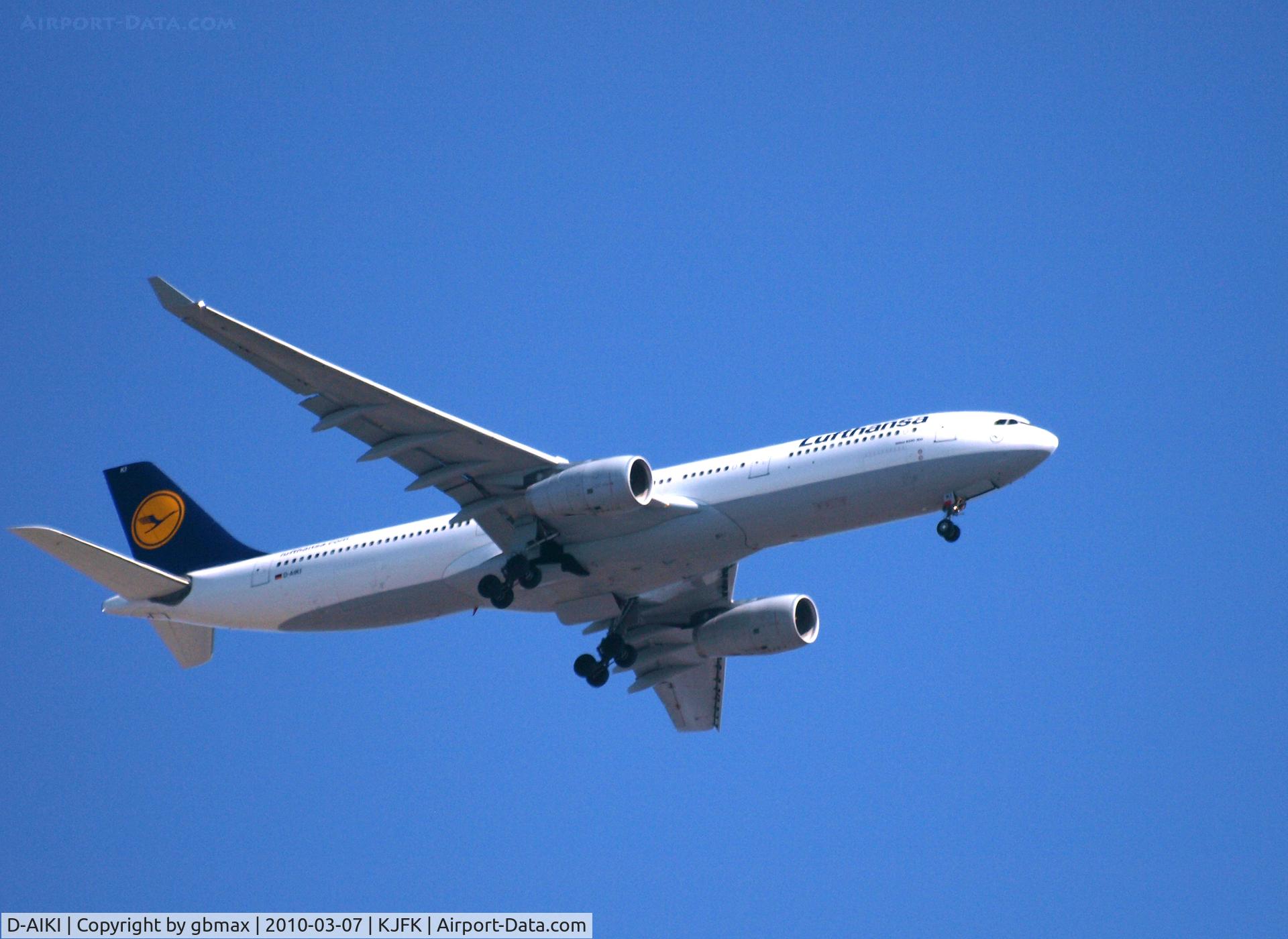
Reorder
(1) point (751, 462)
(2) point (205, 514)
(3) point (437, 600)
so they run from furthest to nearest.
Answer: (2) point (205, 514), (3) point (437, 600), (1) point (751, 462)

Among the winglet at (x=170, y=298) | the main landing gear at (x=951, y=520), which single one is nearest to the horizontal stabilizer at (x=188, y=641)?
the winglet at (x=170, y=298)

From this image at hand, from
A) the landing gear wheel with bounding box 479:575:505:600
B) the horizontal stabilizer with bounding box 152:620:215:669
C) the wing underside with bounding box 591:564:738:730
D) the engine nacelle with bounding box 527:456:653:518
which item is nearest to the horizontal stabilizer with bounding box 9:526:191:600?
the horizontal stabilizer with bounding box 152:620:215:669

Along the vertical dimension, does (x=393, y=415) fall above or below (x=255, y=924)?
above

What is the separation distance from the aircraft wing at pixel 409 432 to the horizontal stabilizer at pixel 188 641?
10.6 m

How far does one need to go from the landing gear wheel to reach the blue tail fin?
799 cm

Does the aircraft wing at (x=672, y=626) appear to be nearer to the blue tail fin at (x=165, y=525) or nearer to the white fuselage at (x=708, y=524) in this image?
the white fuselage at (x=708, y=524)

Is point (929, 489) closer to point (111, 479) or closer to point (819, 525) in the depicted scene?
point (819, 525)

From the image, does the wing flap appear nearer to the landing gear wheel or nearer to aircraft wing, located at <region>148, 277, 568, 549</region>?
the landing gear wheel

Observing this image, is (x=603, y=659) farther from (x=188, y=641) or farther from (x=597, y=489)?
(x=188, y=641)

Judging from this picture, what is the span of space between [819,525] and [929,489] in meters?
2.54

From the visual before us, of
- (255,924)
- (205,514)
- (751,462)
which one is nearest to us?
(255,924)

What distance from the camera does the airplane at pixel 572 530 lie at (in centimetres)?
3353

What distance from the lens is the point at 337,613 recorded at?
38219 mm

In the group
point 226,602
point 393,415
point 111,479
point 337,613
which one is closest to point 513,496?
point 393,415
